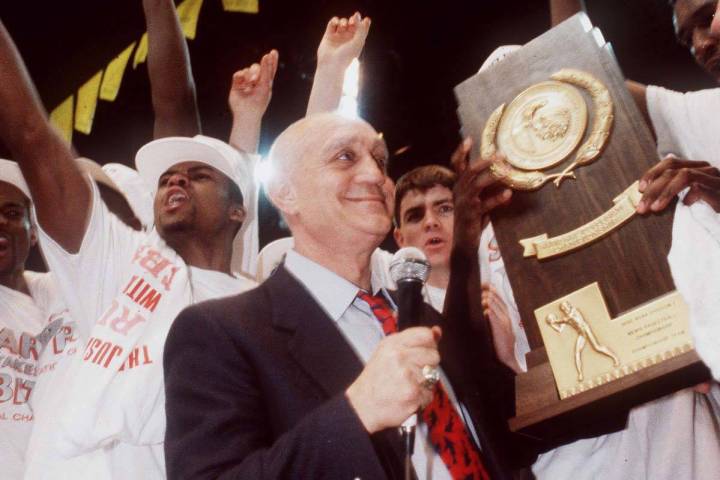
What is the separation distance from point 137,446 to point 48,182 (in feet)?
2.80

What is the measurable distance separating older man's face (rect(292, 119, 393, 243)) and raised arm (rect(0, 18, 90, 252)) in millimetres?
810

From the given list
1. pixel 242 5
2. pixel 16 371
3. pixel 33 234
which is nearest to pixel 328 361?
pixel 16 371

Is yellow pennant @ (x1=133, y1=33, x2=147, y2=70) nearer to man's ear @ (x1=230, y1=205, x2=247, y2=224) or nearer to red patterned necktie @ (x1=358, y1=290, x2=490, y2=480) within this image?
man's ear @ (x1=230, y1=205, x2=247, y2=224)

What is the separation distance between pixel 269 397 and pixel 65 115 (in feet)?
10.3

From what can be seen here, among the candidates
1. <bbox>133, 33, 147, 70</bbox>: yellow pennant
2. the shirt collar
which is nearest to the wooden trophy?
the shirt collar

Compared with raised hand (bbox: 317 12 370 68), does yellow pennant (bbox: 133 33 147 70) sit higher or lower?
higher

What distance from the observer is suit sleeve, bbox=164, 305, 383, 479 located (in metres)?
1.15

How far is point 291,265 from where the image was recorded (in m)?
1.73

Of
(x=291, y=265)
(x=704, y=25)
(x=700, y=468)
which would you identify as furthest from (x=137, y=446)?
(x=704, y=25)

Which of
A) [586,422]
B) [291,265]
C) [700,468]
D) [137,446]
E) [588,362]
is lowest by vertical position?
[700,468]

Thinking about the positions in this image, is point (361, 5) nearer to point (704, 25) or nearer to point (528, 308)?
point (704, 25)

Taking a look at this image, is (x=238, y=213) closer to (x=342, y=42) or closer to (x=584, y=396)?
(x=342, y=42)

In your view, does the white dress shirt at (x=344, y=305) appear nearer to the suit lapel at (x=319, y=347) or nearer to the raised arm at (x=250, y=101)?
the suit lapel at (x=319, y=347)

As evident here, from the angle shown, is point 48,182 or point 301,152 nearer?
point 301,152
